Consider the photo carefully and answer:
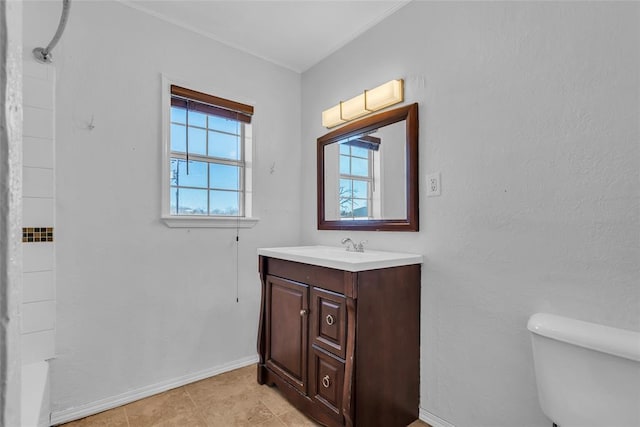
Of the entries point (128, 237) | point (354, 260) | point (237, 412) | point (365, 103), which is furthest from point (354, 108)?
point (237, 412)

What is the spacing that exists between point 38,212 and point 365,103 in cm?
199

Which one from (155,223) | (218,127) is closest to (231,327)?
(155,223)

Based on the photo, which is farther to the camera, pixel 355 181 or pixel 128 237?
pixel 355 181

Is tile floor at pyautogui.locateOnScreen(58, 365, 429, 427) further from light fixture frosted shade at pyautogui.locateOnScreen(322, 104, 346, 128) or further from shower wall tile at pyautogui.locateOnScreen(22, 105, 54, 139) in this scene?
light fixture frosted shade at pyautogui.locateOnScreen(322, 104, 346, 128)

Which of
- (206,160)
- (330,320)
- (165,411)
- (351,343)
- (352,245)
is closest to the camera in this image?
(351,343)

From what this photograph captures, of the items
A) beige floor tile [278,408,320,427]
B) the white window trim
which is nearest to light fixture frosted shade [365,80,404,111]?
the white window trim

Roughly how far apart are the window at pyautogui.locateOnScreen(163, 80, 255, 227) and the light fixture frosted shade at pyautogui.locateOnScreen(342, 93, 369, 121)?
79 cm

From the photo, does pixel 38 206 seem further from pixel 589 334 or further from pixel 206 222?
pixel 589 334

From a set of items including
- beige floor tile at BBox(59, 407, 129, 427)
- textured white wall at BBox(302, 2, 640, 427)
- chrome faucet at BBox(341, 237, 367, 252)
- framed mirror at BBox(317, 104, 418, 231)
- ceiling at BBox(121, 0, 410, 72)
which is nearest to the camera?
textured white wall at BBox(302, 2, 640, 427)

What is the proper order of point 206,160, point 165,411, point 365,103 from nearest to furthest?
point 165,411 < point 365,103 < point 206,160

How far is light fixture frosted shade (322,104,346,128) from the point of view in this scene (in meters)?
2.40

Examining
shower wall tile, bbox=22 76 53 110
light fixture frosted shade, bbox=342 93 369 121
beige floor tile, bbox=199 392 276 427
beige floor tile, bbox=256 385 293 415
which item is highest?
light fixture frosted shade, bbox=342 93 369 121

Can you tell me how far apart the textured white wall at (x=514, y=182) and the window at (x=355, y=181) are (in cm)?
32

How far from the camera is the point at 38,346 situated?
5.78ft
